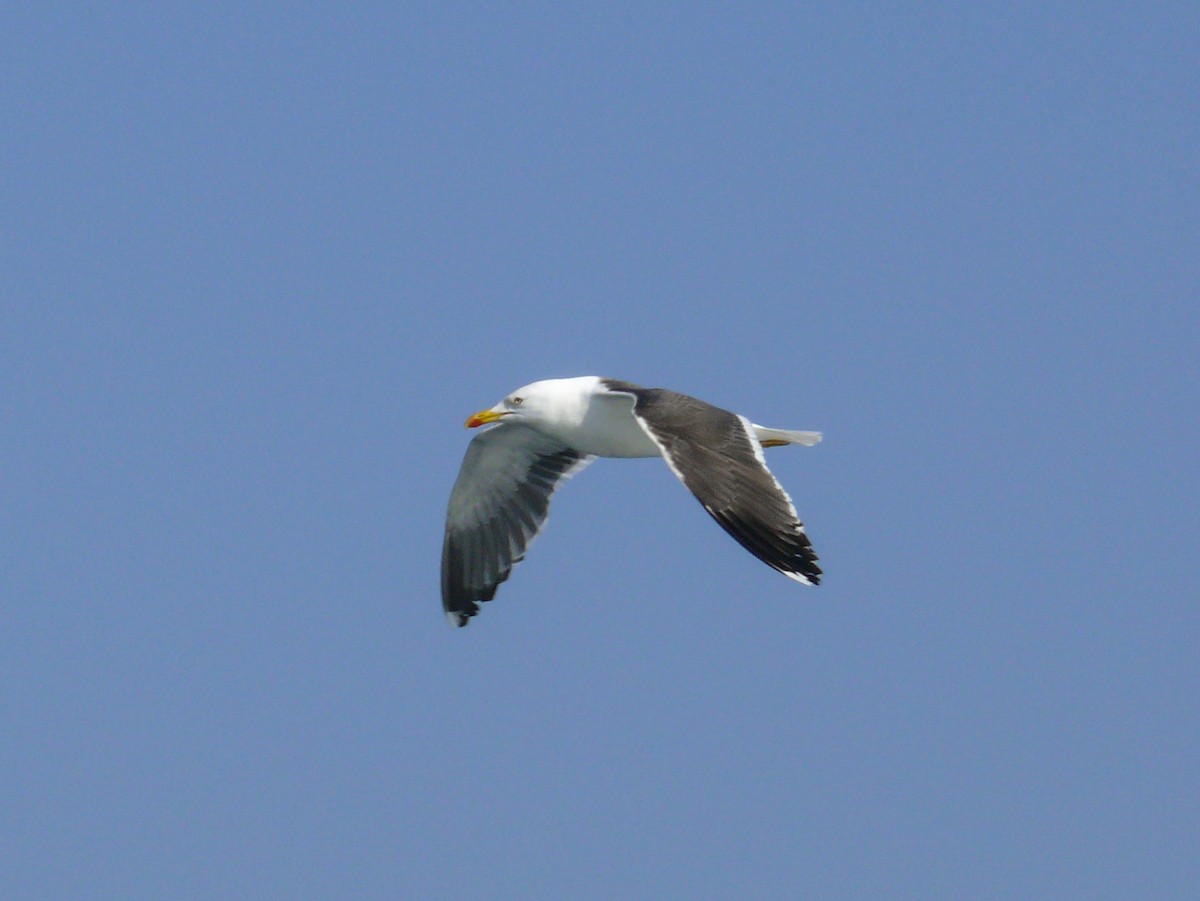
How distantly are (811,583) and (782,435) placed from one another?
428 cm

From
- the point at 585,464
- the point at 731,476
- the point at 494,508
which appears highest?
the point at 585,464

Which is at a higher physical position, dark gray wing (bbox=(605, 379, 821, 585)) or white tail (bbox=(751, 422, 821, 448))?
white tail (bbox=(751, 422, 821, 448))

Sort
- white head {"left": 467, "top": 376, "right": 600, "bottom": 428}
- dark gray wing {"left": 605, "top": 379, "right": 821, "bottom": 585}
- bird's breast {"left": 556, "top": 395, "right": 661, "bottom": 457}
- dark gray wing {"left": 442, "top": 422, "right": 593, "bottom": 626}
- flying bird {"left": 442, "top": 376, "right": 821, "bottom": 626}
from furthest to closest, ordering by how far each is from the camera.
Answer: dark gray wing {"left": 442, "top": 422, "right": 593, "bottom": 626}, white head {"left": 467, "top": 376, "right": 600, "bottom": 428}, bird's breast {"left": 556, "top": 395, "right": 661, "bottom": 457}, flying bird {"left": 442, "top": 376, "right": 821, "bottom": 626}, dark gray wing {"left": 605, "top": 379, "right": 821, "bottom": 585}

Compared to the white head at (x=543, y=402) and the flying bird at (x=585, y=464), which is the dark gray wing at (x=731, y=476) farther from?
the white head at (x=543, y=402)

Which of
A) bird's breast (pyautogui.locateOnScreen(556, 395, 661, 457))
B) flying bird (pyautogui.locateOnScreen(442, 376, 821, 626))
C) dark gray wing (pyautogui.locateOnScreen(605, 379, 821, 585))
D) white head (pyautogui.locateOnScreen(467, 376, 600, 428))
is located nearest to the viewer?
dark gray wing (pyautogui.locateOnScreen(605, 379, 821, 585))

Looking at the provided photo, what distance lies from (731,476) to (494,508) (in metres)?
5.26

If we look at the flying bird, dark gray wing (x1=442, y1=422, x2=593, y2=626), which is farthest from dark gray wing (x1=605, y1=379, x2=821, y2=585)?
dark gray wing (x1=442, y1=422, x2=593, y2=626)

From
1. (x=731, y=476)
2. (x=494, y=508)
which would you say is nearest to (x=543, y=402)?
(x=494, y=508)

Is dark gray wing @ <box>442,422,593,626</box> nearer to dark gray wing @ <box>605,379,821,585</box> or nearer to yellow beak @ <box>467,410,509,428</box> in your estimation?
yellow beak @ <box>467,410,509,428</box>

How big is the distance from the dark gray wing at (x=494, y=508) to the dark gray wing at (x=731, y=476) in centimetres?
318

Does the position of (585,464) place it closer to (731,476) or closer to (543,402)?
(543,402)

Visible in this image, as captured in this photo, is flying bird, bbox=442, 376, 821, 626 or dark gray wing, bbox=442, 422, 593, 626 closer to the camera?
flying bird, bbox=442, 376, 821, 626

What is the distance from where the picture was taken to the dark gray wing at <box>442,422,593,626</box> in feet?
56.0

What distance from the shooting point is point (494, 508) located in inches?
690
